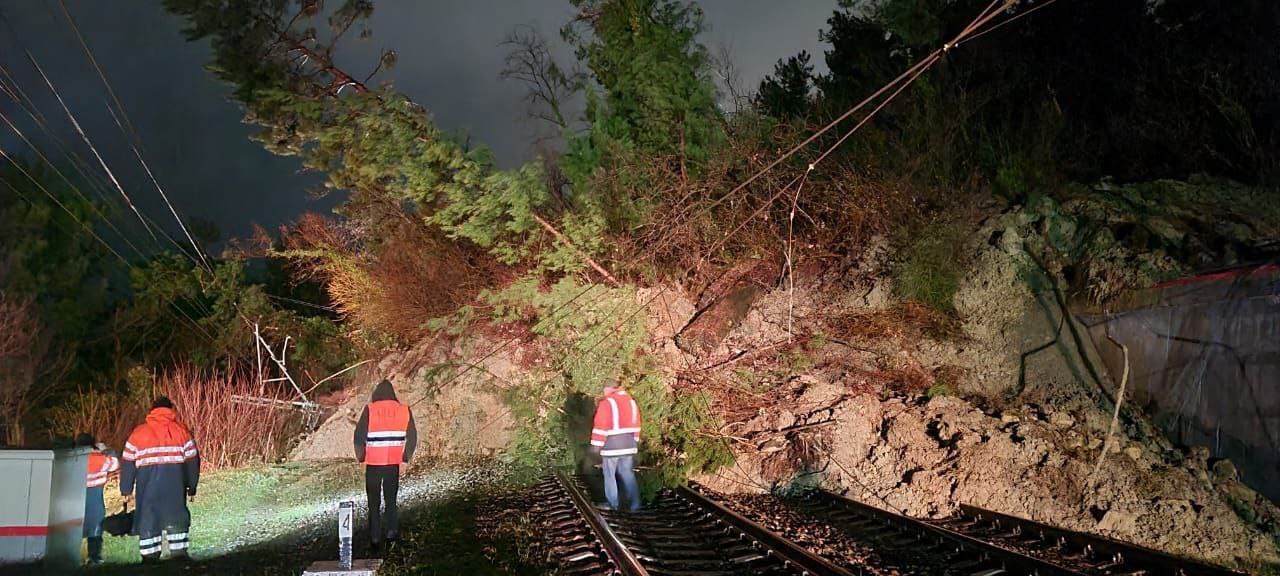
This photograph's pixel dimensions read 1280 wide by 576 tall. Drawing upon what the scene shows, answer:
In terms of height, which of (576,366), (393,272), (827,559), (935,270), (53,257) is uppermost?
(53,257)

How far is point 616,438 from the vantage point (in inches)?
444

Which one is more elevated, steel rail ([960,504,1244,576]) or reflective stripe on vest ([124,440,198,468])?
reflective stripe on vest ([124,440,198,468])

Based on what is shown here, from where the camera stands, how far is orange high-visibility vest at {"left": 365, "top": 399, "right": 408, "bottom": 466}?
959 cm

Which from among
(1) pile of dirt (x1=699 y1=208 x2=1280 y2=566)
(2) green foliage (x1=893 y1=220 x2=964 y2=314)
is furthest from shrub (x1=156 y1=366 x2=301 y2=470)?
(2) green foliage (x1=893 y1=220 x2=964 y2=314)

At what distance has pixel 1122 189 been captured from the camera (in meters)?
15.1

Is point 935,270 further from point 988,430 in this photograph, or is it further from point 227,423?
point 227,423

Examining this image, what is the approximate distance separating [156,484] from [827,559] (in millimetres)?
7259

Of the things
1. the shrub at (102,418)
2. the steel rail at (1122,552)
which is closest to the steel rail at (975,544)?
the steel rail at (1122,552)

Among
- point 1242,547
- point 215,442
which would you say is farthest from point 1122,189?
point 215,442

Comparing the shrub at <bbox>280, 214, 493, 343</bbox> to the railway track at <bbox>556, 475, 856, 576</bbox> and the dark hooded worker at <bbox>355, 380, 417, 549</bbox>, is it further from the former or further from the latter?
the railway track at <bbox>556, 475, 856, 576</bbox>

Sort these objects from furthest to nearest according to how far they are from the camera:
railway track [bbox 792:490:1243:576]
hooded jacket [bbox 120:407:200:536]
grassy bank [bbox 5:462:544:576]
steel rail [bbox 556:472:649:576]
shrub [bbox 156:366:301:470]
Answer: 1. shrub [bbox 156:366:301:470]
2. hooded jacket [bbox 120:407:200:536]
3. grassy bank [bbox 5:462:544:576]
4. steel rail [bbox 556:472:649:576]
5. railway track [bbox 792:490:1243:576]

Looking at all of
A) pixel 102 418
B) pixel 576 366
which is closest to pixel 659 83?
pixel 576 366

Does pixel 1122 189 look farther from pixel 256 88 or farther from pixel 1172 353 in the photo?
pixel 256 88

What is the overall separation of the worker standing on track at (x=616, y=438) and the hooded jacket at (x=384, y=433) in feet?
8.48
